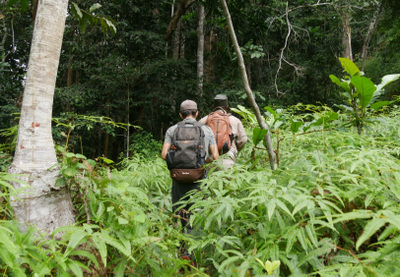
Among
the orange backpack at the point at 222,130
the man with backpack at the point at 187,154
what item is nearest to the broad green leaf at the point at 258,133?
the man with backpack at the point at 187,154

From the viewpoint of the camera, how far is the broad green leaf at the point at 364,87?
228 cm

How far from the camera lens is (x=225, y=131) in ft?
10.6

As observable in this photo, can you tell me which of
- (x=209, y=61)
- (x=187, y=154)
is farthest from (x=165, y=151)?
(x=209, y=61)

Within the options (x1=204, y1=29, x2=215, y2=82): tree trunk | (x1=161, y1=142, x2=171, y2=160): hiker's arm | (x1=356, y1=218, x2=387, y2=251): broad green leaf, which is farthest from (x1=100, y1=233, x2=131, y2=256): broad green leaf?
(x1=204, y1=29, x2=215, y2=82): tree trunk

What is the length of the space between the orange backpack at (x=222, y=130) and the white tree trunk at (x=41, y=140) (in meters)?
1.85

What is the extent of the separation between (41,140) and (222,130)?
1.98m

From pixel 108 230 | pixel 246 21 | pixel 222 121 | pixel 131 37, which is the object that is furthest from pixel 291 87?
pixel 108 230

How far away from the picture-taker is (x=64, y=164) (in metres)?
1.60

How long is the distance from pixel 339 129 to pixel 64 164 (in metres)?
2.32

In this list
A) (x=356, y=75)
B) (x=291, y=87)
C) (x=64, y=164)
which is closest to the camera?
(x=64, y=164)

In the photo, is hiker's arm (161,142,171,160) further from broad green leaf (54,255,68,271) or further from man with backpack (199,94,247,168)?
broad green leaf (54,255,68,271)

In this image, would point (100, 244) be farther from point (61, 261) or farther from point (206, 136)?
point (206, 136)

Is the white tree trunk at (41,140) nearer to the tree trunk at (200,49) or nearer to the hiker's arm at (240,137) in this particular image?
the hiker's arm at (240,137)

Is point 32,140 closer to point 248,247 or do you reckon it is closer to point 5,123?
point 248,247
